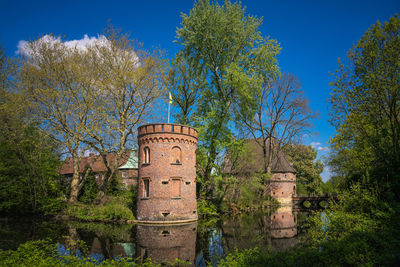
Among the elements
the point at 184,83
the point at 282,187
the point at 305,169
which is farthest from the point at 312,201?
the point at 184,83

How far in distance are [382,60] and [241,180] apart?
744 inches

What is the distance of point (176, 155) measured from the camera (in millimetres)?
20078

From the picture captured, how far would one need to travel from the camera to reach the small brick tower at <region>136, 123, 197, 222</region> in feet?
62.5

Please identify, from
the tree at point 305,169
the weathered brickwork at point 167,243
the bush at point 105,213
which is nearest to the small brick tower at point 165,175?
the bush at point 105,213

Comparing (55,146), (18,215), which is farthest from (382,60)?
(18,215)

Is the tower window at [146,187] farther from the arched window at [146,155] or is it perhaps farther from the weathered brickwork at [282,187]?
the weathered brickwork at [282,187]

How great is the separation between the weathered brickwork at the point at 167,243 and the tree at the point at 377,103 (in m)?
7.50

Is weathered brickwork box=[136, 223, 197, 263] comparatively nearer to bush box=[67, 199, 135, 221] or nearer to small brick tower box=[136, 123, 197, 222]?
small brick tower box=[136, 123, 197, 222]

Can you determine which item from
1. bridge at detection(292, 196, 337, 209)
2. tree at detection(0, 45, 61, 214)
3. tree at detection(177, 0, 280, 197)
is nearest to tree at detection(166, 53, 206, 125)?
tree at detection(177, 0, 280, 197)

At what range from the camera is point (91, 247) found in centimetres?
1152

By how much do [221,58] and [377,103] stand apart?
555 inches

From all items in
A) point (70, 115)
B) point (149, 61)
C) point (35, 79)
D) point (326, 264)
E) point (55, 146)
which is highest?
point (149, 61)

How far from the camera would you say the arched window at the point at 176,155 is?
1979 cm

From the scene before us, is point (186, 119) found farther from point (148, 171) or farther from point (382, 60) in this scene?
point (382, 60)
